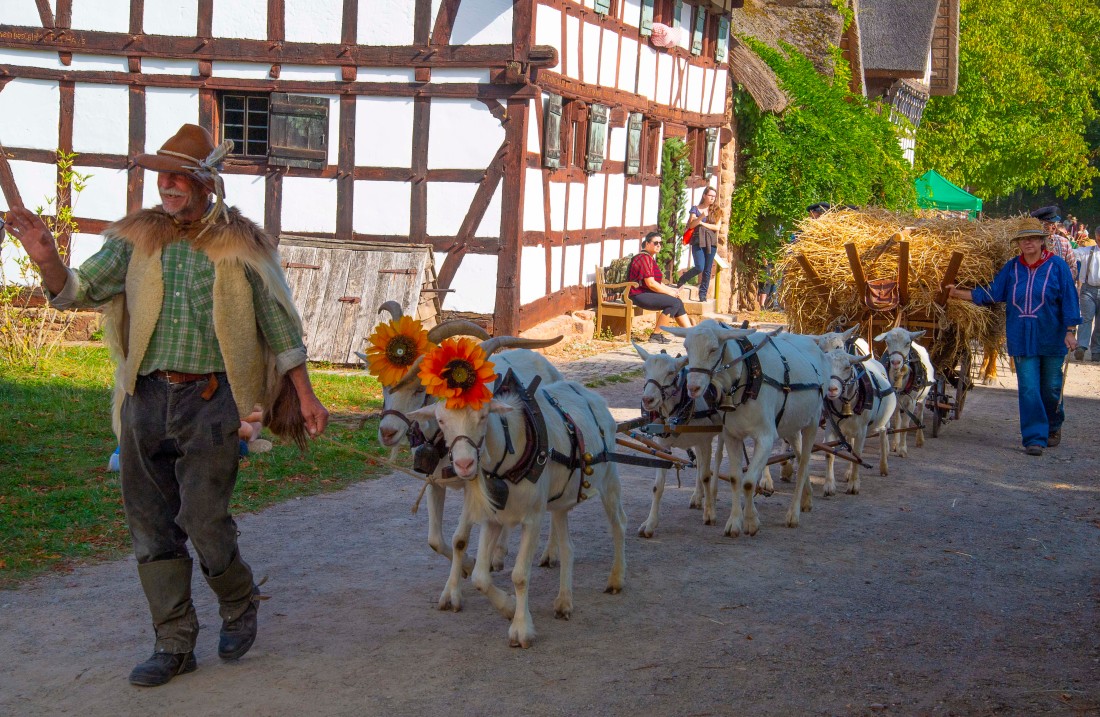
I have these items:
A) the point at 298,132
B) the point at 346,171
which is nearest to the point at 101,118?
the point at 298,132

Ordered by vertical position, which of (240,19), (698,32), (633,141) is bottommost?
(633,141)

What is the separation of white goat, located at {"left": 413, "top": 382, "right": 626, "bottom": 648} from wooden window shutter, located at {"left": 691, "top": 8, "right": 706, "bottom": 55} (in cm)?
1764

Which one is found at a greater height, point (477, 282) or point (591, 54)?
point (591, 54)

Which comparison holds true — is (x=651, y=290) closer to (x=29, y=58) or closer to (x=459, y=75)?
(x=459, y=75)

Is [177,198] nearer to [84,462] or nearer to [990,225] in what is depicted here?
[84,462]

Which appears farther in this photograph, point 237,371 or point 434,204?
point 434,204

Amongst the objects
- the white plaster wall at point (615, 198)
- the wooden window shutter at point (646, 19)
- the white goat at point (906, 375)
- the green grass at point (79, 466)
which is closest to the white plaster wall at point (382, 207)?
the green grass at point (79, 466)

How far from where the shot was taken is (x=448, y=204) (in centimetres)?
1617

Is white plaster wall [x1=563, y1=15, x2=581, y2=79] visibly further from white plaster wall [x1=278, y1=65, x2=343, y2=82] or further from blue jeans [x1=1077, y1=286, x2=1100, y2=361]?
blue jeans [x1=1077, y1=286, x2=1100, y2=361]

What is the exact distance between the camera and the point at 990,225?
1278cm

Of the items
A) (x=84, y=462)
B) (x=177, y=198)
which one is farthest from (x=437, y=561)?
(x=84, y=462)

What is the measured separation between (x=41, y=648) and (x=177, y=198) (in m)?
2.10

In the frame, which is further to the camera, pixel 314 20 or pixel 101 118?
pixel 101 118

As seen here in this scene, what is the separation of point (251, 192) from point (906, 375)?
913 cm
